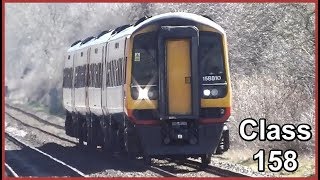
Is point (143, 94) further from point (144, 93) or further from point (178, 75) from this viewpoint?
point (178, 75)

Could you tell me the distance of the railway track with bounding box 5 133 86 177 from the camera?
18922 mm

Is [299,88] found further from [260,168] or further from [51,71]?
[51,71]

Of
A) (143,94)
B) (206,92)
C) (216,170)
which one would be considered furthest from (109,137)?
(206,92)

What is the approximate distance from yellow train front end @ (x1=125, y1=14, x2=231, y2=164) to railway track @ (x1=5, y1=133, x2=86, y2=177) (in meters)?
1.71

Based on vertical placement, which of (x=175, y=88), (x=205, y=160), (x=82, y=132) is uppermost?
(x=175, y=88)

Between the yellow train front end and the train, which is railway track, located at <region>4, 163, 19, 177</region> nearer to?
the train

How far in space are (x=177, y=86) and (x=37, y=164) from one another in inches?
186

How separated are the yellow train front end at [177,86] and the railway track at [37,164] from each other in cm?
171

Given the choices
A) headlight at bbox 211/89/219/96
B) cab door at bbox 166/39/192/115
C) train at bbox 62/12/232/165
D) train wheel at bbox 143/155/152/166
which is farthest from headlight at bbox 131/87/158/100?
train wheel at bbox 143/155/152/166

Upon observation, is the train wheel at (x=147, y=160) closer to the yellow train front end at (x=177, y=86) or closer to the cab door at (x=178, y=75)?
the yellow train front end at (x=177, y=86)

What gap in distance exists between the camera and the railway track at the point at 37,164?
1892 cm

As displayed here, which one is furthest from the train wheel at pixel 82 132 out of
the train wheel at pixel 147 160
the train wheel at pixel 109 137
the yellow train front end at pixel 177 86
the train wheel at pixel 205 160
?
the yellow train front end at pixel 177 86

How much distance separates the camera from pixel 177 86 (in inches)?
725

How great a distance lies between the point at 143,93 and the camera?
18.7 metres
